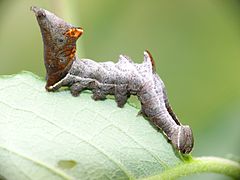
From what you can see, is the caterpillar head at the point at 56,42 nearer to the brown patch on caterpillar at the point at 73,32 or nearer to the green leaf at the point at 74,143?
the brown patch on caterpillar at the point at 73,32

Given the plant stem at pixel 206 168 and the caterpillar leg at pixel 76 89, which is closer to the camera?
the plant stem at pixel 206 168

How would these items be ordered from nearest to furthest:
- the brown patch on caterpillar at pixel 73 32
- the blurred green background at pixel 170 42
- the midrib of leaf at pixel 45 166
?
the midrib of leaf at pixel 45 166
the brown patch on caterpillar at pixel 73 32
the blurred green background at pixel 170 42

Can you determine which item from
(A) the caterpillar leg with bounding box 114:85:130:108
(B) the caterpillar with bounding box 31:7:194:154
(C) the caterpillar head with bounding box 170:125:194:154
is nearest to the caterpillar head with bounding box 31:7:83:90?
(B) the caterpillar with bounding box 31:7:194:154

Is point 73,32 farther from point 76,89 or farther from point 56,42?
point 76,89

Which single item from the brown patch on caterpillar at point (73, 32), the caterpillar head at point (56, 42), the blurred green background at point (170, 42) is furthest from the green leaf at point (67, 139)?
the blurred green background at point (170, 42)

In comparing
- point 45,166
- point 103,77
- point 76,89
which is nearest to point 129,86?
point 103,77

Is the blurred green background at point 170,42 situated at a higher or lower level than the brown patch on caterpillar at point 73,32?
lower

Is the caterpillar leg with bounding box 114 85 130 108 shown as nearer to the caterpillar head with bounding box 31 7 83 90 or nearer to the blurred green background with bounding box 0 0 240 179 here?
the caterpillar head with bounding box 31 7 83 90

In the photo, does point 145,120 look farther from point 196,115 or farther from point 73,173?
point 196,115
